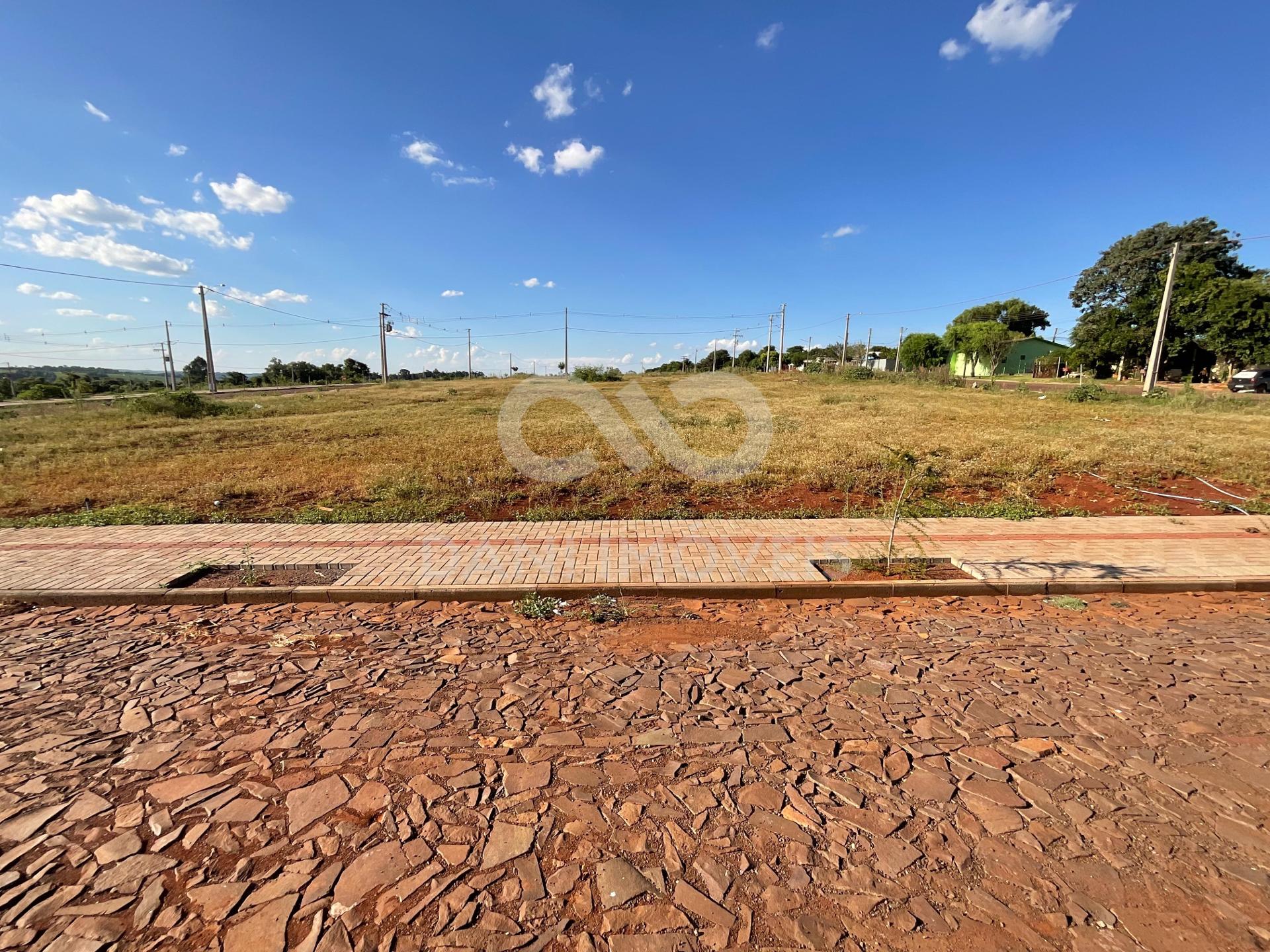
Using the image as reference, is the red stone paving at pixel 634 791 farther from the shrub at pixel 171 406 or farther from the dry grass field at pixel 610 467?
the shrub at pixel 171 406

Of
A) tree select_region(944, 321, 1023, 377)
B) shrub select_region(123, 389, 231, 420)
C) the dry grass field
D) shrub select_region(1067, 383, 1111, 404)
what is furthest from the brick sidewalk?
tree select_region(944, 321, 1023, 377)

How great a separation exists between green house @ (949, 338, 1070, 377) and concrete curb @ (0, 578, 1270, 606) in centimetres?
5295

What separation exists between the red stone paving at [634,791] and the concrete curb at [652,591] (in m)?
0.67

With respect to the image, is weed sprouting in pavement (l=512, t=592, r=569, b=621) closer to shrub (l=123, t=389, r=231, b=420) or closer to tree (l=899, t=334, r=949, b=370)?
shrub (l=123, t=389, r=231, b=420)

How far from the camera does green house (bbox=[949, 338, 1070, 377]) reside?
1975 inches

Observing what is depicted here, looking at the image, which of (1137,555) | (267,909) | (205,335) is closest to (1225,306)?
(1137,555)

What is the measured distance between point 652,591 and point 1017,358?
62363 mm

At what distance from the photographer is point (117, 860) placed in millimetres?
2080

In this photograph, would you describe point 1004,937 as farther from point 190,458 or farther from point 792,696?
point 190,458

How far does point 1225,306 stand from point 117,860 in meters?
46.7

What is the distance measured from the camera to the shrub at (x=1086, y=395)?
862 inches

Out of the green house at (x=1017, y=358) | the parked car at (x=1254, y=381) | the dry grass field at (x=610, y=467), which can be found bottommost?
the dry grass field at (x=610, y=467)

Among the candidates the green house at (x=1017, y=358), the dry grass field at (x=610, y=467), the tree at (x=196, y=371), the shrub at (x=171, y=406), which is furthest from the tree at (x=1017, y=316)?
the tree at (x=196, y=371)

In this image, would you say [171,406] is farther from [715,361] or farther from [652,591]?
[715,361]
